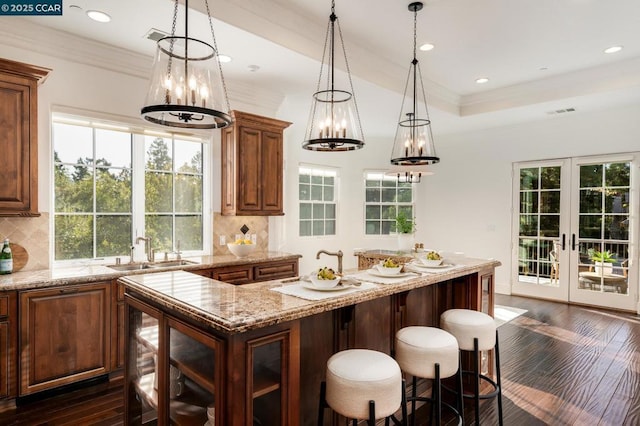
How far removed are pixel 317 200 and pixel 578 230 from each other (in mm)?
4277

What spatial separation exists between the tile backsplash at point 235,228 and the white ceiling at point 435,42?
1654 millimetres

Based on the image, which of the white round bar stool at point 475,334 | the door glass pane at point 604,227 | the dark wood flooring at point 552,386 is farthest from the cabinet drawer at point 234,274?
the door glass pane at point 604,227

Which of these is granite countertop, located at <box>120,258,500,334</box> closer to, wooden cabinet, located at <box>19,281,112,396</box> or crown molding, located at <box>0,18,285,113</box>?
wooden cabinet, located at <box>19,281,112,396</box>

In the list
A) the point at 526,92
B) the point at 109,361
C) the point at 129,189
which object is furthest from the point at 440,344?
the point at 526,92

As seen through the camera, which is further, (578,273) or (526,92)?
(578,273)

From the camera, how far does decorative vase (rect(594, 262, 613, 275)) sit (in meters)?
5.71

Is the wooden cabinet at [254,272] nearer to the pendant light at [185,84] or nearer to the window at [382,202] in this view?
the pendant light at [185,84]

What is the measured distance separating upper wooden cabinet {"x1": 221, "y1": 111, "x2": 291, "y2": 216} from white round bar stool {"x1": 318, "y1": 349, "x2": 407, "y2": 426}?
283cm

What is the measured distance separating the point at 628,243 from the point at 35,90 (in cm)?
742

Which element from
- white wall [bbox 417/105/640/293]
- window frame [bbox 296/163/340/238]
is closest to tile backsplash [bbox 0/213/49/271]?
window frame [bbox 296/163/340/238]

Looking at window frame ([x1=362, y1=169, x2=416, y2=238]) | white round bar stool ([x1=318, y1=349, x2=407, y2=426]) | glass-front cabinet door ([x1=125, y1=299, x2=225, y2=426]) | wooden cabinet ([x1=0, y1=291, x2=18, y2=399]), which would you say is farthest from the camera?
window frame ([x1=362, y1=169, x2=416, y2=238])

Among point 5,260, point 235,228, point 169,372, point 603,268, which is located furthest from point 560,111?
point 5,260

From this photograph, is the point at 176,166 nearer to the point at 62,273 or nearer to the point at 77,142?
the point at 77,142

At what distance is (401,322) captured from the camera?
110 inches
